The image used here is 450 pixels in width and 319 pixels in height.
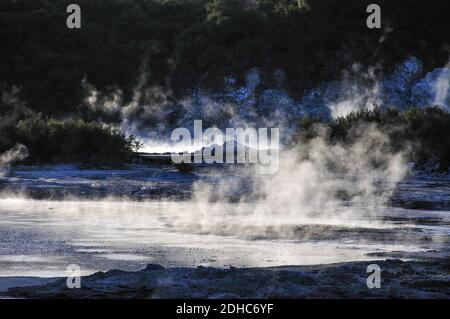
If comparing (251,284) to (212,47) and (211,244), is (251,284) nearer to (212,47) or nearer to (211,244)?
(211,244)

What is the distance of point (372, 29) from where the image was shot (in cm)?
5169

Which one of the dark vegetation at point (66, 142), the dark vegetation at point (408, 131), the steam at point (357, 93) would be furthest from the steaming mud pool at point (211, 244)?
the steam at point (357, 93)

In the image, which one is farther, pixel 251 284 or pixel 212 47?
pixel 212 47

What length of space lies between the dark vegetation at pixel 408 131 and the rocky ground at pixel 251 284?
21771 mm

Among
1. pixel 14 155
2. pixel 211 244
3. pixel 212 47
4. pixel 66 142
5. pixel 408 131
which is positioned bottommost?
pixel 211 244

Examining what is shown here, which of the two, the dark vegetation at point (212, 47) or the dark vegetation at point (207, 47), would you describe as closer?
the dark vegetation at point (207, 47)

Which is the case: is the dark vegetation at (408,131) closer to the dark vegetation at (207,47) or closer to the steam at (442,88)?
the steam at (442,88)

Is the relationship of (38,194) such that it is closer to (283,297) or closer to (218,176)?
(218,176)

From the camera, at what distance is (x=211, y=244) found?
501 inches

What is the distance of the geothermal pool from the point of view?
446 inches

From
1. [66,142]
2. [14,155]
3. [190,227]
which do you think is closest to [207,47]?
[66,142]

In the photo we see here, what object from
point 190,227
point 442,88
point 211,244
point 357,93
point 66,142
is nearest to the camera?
point 211,244

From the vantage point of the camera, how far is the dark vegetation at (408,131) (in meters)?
32.3

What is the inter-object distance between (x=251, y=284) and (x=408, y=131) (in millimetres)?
25869
